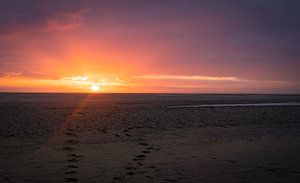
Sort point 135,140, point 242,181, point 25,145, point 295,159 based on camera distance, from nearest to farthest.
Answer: point 242,181 → point 295,159 → point 25,145 → point 135,140

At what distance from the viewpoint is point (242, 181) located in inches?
412

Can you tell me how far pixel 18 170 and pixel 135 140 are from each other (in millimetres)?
7647

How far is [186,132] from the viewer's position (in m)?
21.6

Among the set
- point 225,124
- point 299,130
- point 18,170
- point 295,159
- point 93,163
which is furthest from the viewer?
point 225,124

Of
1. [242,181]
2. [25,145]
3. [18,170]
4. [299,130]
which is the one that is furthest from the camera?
[299,130]

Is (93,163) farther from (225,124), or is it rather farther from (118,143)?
(225,124)

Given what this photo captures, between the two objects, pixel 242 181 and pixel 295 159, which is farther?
pixel 295 159

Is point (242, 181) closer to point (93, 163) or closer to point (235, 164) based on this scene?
point (235, 164)

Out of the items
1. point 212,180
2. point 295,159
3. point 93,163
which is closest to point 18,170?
point 93,163

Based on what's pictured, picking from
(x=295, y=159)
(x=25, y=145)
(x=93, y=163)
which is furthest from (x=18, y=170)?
(x=295, y=159)

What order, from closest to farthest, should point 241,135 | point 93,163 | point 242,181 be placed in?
point 242,181 < point 93,163 < point 241,135

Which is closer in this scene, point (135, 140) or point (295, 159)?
point (295, 159)

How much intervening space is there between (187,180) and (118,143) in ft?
23.5

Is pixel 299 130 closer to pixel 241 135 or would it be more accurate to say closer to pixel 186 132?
pixel 241 135
